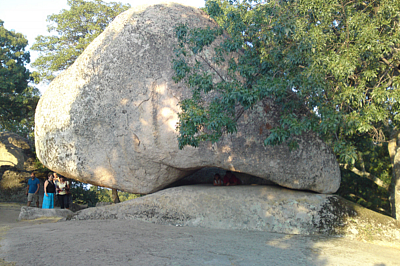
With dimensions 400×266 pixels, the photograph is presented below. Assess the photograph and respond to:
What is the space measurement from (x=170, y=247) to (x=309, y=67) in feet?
14.7

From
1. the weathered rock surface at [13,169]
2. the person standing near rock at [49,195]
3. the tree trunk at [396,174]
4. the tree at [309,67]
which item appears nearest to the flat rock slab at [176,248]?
the tree trunk at [396,174]

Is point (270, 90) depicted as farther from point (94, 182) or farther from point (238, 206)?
point (94, 182)

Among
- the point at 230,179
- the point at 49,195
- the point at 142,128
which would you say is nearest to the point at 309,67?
the point at 142,128

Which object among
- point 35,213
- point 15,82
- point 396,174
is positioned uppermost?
point 15,82

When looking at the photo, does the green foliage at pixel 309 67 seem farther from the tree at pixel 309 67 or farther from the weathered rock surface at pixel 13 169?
the weathered rock surface at pixel 13 169

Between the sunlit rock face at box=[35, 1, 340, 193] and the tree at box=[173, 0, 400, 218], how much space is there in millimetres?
1295

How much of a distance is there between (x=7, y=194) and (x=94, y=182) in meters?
7.61

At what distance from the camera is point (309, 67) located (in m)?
6.79

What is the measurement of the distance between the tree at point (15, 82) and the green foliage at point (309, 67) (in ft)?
41.4

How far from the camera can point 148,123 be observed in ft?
29.1

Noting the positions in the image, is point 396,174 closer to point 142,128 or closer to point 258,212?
point 258,212

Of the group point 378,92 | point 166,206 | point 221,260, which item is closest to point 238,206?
point 166,206

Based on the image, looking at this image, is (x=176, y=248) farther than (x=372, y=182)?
No

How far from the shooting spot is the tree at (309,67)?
22.0ft
